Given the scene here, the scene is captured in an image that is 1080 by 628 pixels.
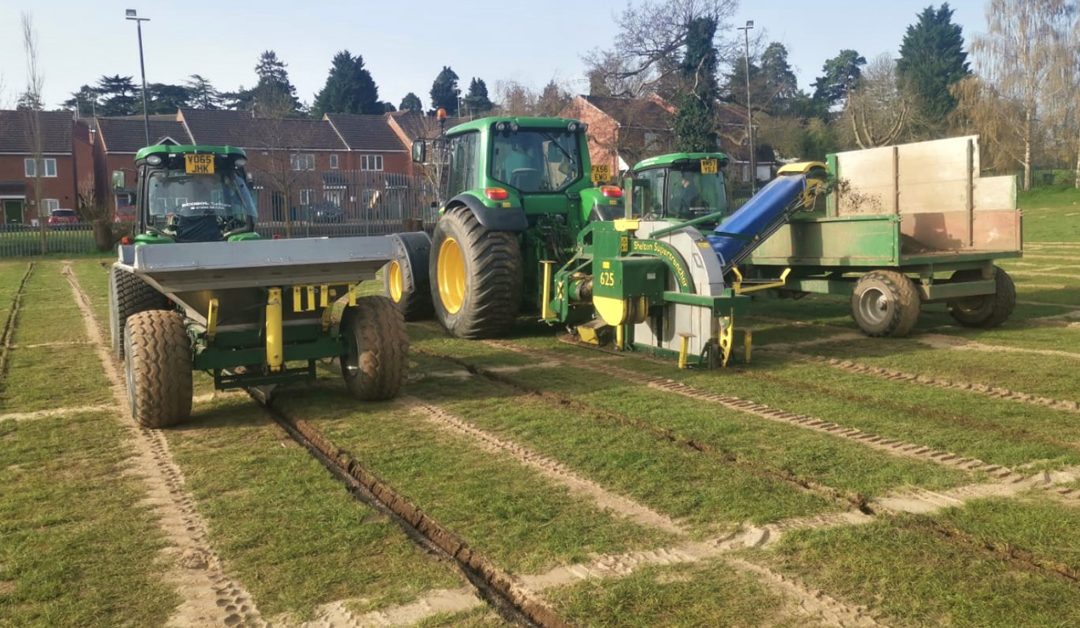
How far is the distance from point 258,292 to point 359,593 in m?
3.55

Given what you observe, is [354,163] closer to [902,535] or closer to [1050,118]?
[1050,118]

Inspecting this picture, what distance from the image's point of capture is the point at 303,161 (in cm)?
5225

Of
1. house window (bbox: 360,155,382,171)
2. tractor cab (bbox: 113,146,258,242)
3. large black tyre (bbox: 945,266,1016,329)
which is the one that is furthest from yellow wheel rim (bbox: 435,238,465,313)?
house window (bbox: 360,155,382,171)

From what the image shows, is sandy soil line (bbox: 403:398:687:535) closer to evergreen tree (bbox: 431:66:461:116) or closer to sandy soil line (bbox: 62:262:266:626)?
sandy soil line (bbox: 62:262:266:626)

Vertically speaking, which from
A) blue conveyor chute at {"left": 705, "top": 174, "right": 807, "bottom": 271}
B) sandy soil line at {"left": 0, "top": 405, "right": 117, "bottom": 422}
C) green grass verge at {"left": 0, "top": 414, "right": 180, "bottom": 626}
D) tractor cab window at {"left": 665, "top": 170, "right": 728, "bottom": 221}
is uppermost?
tractor cab window at {"left": 665, "top": 170, "right": 728, "bottom": 221}

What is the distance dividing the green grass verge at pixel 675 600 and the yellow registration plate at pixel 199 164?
731cm

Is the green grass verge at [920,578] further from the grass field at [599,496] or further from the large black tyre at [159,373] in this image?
the large black tyre at [159,373]

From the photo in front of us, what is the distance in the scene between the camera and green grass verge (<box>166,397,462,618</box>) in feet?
11.8

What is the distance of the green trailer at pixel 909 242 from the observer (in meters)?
9.44

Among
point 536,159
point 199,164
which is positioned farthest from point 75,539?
point 536,159

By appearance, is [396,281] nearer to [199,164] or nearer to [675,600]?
[199,164]

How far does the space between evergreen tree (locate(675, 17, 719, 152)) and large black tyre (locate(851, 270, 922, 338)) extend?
2690 cm

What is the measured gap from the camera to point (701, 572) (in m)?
3.71

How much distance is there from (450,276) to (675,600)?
24.8 feet
